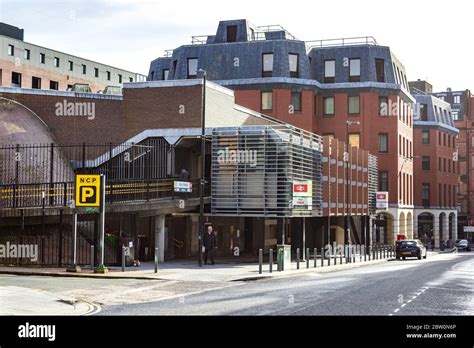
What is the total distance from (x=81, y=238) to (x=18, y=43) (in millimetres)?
47375

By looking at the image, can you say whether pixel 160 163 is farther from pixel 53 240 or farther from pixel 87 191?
pixel 87 191

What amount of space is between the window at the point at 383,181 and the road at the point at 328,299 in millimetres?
45577

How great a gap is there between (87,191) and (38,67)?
172 feet

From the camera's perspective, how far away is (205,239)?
116 feet

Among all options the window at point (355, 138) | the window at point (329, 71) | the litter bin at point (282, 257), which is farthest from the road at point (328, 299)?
the window at point (329, 71)

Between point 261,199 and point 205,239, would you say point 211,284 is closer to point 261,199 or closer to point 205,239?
point 205,239

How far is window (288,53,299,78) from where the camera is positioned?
68213 millimetres

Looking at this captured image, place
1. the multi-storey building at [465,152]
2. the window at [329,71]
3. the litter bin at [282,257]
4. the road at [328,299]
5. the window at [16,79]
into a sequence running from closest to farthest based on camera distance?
the road at [328,299] < the litter bin at [282,257] < the window at [329,71] < the window at [16,79] < the multi-storey building at [465,152]

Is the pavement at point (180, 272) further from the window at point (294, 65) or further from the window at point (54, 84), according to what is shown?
the window at point (54, 84)

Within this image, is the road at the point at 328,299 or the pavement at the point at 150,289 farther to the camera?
the pavement at the point at 150,289

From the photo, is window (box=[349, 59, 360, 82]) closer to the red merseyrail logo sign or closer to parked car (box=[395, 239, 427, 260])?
parked car (box=[395, 239, 427, 260])

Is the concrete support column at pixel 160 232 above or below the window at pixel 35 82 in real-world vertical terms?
below

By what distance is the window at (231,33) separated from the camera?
70688 millimetres
